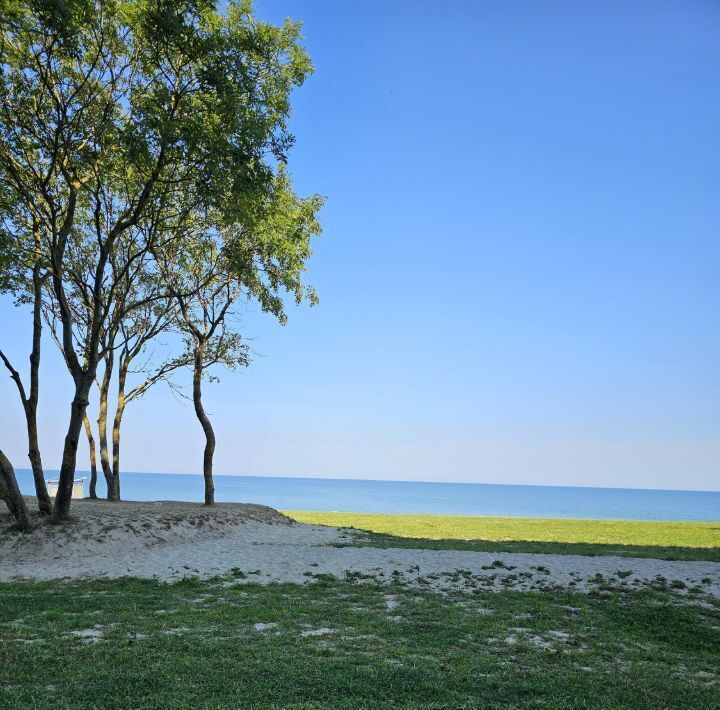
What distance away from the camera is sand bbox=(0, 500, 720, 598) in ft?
37.9

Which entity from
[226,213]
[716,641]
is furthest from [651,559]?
[226,213]

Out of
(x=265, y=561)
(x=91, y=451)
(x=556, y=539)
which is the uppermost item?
(x=91, y=451)

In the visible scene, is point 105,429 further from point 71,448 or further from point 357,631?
point 357,631

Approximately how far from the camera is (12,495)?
14.6 m

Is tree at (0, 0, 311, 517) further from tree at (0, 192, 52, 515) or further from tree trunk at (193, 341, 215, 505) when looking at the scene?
tree trunk at (193, 341, 215, 505)

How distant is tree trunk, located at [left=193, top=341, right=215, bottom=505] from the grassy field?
39.9 ft

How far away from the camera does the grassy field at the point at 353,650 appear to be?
17.3ft

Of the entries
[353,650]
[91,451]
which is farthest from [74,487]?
[353,650]

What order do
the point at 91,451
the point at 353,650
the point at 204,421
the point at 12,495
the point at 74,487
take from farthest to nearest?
the point at 74,487 → the point at 91,451 → the point at 204,421 → the point at 12,495 → the point at 353,650

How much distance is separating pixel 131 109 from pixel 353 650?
1298cm

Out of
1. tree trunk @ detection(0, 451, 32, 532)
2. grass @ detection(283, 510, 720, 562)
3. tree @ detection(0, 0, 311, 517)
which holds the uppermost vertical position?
tree @ detection(0, 0, 311, 517)

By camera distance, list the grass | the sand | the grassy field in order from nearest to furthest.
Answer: the grassy field, the sand, the grass

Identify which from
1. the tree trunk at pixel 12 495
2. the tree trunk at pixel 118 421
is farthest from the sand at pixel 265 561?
the tree trunk at pixel 118 421

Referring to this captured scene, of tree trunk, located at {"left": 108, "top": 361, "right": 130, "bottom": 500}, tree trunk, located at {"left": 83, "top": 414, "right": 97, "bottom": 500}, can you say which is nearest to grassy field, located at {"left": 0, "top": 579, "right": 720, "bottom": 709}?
tree trunk, located at {"left": 108, "top": 361, "right": 130, "bottom": 500}
